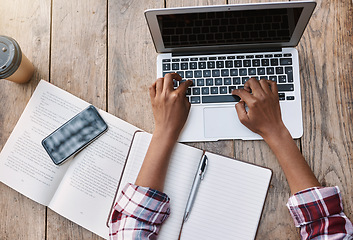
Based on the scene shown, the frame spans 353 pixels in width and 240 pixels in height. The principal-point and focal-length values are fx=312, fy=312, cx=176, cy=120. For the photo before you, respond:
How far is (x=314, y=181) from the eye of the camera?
684 mm

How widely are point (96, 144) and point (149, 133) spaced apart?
138 mm

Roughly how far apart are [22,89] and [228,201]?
60 centimetres

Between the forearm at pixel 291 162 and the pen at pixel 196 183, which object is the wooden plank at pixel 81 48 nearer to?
the pen at pixel 196 183

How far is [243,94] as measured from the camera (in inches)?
28.7

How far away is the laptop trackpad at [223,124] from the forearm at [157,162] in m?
0.09

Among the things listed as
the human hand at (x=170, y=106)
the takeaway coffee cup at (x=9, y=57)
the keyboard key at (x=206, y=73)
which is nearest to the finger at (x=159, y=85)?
the human hand at (x=170, y=106)

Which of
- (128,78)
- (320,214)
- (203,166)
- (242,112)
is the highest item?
(128,78)

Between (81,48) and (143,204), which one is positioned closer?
(143,204)

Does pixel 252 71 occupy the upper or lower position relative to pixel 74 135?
upper

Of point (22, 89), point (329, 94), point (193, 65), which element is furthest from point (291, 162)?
point (22, 89)

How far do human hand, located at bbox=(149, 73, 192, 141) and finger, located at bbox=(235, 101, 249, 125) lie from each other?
12cm

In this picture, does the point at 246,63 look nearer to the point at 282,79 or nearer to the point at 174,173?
the point at 282,79

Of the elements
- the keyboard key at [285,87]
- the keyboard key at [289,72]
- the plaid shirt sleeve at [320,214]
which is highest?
the keyboard key at [289,72]

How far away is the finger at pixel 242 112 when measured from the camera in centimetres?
72
